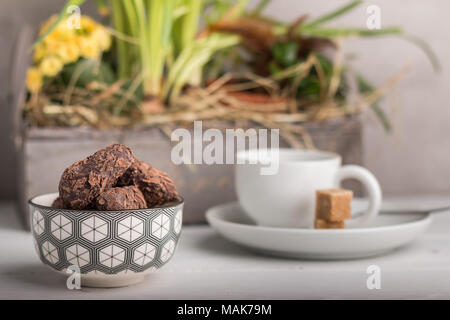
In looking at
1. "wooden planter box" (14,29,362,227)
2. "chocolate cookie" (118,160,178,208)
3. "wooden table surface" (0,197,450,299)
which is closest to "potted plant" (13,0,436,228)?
"wooden planter box" (14,29,362,227)

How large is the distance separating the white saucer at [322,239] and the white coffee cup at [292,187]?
42 mm

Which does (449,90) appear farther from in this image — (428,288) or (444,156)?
(428,288)

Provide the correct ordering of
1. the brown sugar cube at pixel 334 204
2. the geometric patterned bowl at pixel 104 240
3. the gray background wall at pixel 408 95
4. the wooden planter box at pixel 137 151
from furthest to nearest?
the gray background wall at pixel 408 95 < the wooden planter box at pixel 137 151 < the brown sugar cube at pixel 334 204 < the geometric patterned bowl at pixel 104 240

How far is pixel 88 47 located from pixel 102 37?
0.10ft

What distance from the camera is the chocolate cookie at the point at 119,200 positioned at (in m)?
0.48

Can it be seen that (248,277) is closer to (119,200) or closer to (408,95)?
(119,200)

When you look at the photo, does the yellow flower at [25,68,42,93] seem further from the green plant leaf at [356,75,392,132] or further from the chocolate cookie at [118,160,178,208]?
the green plant leaf at [356,75,392,132]

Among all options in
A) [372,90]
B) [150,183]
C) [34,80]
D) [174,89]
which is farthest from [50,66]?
[372,90]

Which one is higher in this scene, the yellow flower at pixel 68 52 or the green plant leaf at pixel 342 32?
the green plant leaf at pixel 342 32

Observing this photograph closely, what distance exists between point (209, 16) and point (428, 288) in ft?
1.77

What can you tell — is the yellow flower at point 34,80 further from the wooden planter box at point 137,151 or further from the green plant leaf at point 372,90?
the green plant leaf at point 372,90

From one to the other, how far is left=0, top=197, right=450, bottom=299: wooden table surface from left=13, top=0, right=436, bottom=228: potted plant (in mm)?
128

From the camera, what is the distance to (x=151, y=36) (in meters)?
0.80

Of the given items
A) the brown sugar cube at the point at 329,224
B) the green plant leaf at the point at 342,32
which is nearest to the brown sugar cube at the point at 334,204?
the brown sugar cube at the point at 329,224
